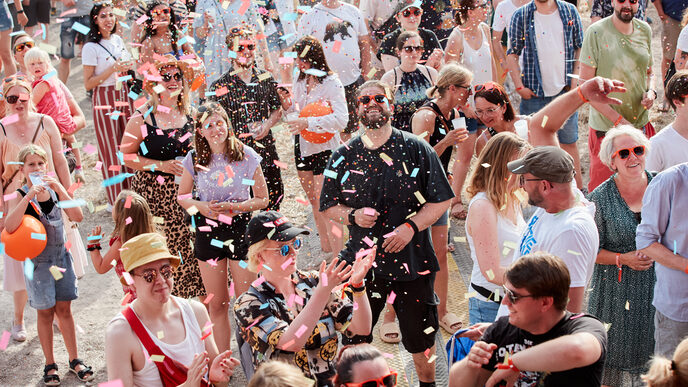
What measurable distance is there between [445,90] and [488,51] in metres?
1.97

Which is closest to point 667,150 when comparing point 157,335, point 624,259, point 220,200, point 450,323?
point 624,259

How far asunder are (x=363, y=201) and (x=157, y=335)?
172cm

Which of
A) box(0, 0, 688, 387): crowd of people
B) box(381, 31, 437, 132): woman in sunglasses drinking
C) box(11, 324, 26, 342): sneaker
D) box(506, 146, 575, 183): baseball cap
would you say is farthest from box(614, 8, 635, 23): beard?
box(11, 324, 26, 342): sneaker

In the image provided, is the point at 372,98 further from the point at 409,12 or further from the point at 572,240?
the point at 409,12

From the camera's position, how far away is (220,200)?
561 centimetres

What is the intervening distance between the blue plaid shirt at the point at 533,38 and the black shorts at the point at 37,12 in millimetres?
7753

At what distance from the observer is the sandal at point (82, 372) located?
5.67m

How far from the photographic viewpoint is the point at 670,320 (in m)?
4.07

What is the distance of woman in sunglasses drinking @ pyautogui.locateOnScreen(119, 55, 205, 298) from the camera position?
240 inches

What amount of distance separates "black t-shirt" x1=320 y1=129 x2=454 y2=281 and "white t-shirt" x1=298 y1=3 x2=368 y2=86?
3.19 m

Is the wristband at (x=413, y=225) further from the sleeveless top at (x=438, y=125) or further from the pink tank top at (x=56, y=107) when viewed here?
the pink tank top at (x=56, y=107)

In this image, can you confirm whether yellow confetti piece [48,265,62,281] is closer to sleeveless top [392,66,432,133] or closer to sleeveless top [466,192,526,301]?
sleeveless top [392,66,432,133]

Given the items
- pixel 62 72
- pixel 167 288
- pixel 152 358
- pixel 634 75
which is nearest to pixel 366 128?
pixel 167 288

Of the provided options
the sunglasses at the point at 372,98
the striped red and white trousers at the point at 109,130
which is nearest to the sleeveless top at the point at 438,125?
the sunglasses at the point at 372,98
